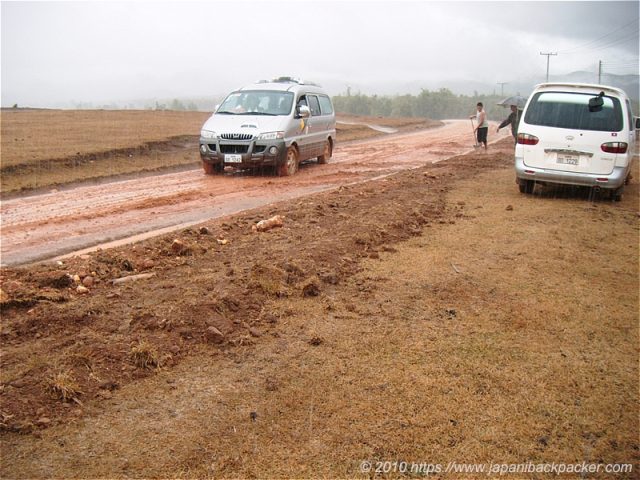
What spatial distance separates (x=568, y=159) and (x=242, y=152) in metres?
6.79

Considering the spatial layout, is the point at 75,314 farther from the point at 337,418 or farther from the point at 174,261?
the point at 337,418

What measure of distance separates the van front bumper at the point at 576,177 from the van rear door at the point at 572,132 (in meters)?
0.07

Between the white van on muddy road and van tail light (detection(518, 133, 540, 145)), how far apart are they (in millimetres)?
5330

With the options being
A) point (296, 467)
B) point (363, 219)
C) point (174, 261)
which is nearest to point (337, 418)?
point (296, 467)

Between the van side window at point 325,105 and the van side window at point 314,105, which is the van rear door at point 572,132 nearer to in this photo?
the van side window at point 314,105

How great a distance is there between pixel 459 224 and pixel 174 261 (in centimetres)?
421

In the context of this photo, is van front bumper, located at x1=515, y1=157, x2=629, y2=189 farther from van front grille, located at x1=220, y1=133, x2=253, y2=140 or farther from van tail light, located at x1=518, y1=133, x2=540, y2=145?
van front grille, located at x1=220, y1=133, x2=253, y2=140

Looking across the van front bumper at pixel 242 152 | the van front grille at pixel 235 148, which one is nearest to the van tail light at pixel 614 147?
the van front bumper at pixel 242 152

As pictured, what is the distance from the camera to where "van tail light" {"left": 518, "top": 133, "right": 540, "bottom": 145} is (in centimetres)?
1082

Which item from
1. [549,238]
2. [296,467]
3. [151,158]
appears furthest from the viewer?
[151,158]

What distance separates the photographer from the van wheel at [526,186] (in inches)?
Answer: 448

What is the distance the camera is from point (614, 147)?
1041cm

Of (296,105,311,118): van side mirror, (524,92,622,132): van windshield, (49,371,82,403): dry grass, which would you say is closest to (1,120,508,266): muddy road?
(296,105,311,118): van side mirror

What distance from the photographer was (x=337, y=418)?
3535 millimetres
